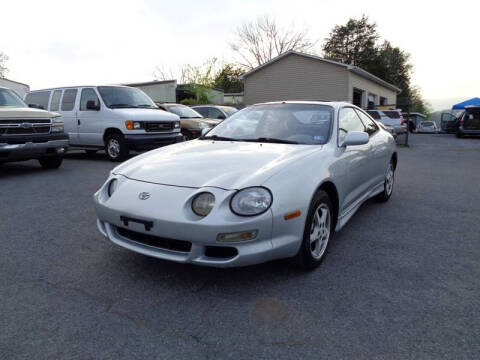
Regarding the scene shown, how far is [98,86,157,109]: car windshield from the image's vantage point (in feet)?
31.2

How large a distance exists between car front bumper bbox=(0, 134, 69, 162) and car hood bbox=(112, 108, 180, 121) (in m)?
1.54

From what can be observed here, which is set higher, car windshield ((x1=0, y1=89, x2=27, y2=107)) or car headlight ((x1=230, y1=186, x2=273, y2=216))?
car windshield ((x1=0, y1=89, x2=27, y2=107))

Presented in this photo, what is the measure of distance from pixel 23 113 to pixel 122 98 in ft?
9.31

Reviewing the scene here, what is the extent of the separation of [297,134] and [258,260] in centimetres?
158

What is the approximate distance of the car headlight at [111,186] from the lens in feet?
10.3

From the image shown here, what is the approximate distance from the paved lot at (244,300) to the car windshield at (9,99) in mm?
4448

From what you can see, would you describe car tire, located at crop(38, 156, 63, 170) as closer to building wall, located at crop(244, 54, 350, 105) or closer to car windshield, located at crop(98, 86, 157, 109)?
car windshield, located at crop(98, 86, 157, 109)

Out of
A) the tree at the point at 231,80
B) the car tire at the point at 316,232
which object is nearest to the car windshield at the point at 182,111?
the car tire at the point at 316,232

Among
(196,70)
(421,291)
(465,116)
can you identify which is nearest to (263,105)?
(421,291)

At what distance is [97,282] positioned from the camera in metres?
2.88

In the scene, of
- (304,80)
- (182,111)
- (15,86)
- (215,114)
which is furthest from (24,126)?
(15,86)

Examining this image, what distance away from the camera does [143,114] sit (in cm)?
920

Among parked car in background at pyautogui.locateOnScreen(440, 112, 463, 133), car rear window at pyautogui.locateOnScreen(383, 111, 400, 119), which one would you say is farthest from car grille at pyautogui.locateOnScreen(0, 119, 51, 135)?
parked car in background at pyautogui.locateOnScreen(440, 112, 463, 133)

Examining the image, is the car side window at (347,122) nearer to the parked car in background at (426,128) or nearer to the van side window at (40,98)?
the van side window at (40,98)
